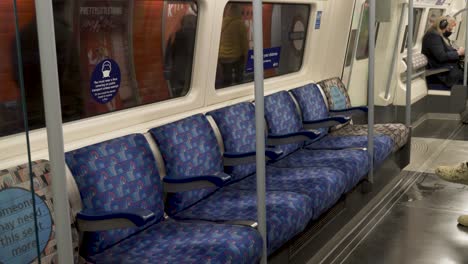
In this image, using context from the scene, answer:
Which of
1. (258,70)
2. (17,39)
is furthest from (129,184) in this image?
(17,39)

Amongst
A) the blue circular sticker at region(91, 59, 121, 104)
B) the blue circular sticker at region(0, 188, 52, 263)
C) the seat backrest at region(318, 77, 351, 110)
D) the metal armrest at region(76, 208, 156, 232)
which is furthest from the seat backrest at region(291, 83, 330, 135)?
the blue circular sticker at region(0, 188, 52, 263)

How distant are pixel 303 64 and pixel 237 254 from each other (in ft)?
11.8

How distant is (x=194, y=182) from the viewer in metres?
3.34

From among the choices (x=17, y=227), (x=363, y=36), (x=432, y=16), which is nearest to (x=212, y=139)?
(x=17, y=227)

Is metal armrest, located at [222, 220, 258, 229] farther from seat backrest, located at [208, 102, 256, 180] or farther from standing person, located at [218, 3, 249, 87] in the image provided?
standing person, located at [218, 3, 249, 87]

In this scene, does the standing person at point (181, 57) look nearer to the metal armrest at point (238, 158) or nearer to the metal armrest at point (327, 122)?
the metal armrest at point (238, 158)

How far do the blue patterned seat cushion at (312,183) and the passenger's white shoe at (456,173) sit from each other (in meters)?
0.95

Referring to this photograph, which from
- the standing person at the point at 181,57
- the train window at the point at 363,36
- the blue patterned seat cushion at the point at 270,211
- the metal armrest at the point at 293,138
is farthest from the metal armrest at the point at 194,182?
the train window at the point at 363,36

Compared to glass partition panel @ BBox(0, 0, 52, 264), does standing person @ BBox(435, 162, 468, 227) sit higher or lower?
lower

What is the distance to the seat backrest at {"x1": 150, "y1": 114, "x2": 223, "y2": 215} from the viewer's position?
3652mm

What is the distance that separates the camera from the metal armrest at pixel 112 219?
2.52m

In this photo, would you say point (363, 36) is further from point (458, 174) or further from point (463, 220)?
point (463, 220)

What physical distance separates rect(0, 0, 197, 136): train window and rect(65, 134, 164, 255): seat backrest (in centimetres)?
31

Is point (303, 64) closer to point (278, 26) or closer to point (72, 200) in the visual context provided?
point (278, 26)
